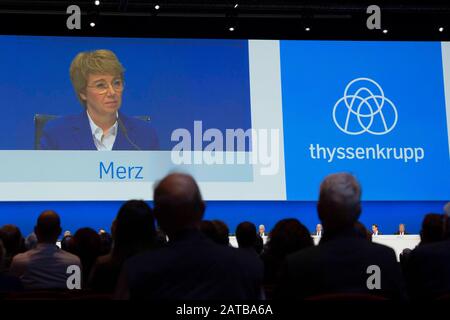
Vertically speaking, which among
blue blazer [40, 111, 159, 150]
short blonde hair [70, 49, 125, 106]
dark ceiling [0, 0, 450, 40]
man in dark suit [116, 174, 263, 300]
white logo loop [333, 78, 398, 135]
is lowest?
man in dark suit [116, 174, 263, 300]

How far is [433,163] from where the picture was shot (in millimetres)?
11117

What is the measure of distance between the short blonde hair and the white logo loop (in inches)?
151

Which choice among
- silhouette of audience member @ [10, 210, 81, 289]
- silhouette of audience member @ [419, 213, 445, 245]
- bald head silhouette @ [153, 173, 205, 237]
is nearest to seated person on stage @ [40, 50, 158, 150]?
silhouette of audience member @ [10, 210, 81, 289]

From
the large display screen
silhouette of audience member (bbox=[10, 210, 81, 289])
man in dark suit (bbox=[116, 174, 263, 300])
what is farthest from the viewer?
the large display screen

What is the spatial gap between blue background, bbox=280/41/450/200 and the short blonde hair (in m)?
2.85

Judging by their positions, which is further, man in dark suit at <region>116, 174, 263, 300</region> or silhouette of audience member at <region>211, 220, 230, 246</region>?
silhouette of audience member at <region>211, 220, 230, 246</region>

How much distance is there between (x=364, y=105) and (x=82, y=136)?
486 centimetres

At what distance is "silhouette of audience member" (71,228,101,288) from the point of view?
3.57 metres

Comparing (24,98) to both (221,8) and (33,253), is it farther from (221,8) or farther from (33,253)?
(33,253)

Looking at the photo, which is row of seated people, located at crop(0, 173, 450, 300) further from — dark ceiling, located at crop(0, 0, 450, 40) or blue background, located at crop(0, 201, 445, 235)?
dark ceiling, located at crop(0, 0, 450, 40)

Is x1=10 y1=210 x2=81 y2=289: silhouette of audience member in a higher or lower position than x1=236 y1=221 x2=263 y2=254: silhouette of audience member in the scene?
lower

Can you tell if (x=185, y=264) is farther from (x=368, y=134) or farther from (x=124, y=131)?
(x=368, y=134)

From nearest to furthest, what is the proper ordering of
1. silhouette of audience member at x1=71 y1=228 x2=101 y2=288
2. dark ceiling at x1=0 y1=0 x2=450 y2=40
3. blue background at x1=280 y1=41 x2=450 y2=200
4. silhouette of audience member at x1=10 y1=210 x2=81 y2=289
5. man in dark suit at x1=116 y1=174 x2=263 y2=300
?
man in dark suit at x1=116 y1=174 x2=263 y2=300 < silhouette of audience member at x1=10 y1=210 x2=81 y2=289 < silhouette of audience member at x1=71 y1=228 x2=101 y2=288 < blue background at x1=280 y1=41 x2=450 y2=200 < dark ceiling at x1=0 y1=0 x2=450 y2=40

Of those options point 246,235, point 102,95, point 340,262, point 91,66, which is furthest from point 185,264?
point 91,66
